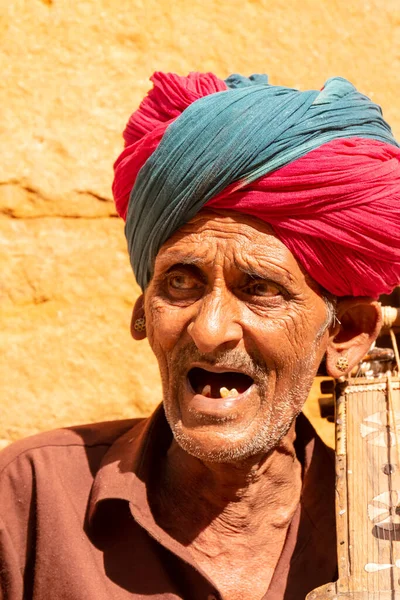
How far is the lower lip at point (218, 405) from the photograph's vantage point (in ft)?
9.07

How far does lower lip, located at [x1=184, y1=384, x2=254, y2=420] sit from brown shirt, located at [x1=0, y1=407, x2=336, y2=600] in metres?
0.35

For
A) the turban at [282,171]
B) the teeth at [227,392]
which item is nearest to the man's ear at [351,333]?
the turban at [282,171]

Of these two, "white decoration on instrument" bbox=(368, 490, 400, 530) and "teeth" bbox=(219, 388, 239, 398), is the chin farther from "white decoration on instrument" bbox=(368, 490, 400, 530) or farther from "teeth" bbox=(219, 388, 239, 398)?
"white decoration on instrument" bbox=(368, 490, 400, 530)

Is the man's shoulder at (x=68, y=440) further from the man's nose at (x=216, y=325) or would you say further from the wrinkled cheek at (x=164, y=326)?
the man's nose at (x=216, y=325)

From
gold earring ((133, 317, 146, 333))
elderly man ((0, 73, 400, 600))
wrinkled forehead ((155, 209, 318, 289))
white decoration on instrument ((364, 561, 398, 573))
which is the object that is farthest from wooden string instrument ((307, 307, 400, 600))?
gold earring ((133, 317, 146, 333))

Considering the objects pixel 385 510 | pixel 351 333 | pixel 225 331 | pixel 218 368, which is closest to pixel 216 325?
pixel 225 331

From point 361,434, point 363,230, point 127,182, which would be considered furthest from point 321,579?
point 127,182

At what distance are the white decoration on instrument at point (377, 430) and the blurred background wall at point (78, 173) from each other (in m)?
1.08

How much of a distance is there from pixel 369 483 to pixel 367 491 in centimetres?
3

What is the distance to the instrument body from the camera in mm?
2652

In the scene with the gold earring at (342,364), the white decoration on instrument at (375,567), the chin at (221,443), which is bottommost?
the white decoration on instrument at (375,567)

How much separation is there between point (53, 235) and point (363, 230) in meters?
1.35

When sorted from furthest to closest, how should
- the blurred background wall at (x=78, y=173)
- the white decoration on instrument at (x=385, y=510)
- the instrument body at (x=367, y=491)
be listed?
the blurred background wall at (x=78, y=173) < the white decoration on instrument at (x=385, y=510) < the instrument body at (x=367, y=491)

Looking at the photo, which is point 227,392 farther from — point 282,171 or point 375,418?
point 282,171
